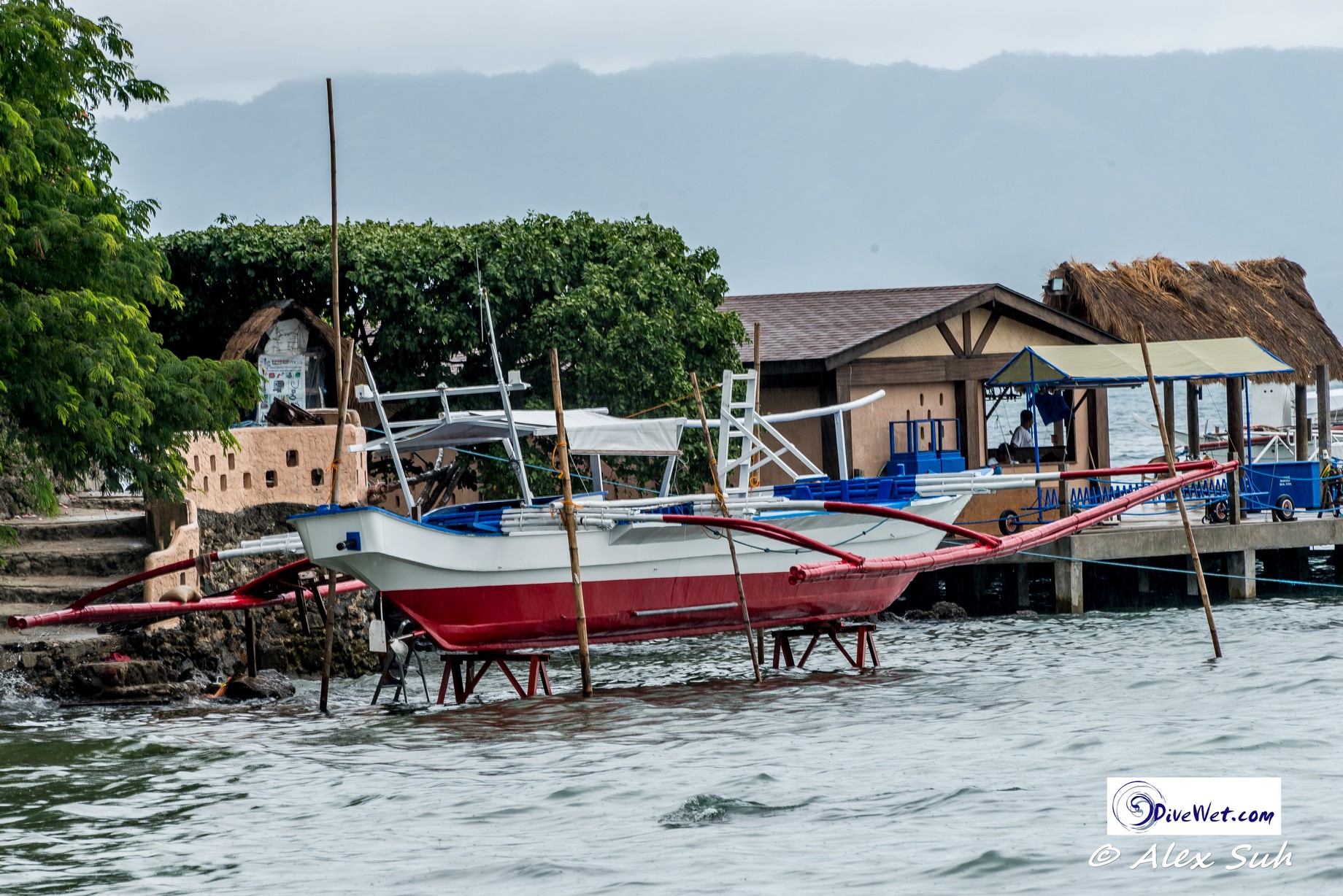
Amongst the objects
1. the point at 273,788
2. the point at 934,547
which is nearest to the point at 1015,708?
the point at 934,547

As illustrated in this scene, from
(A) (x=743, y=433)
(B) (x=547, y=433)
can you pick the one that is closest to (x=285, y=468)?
(B) (x=547, y=433)

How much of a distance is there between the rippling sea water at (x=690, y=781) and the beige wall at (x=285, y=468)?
15.6 ft

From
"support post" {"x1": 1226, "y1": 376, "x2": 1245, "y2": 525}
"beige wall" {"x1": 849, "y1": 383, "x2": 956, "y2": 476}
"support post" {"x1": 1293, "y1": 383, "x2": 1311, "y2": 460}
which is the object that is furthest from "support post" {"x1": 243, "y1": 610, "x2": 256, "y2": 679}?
"support post" {"x1": 1293, "y1": 383, "x2": 1311, "y2": 460}

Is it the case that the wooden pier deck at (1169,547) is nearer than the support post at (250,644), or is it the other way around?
the support post at (250,644)

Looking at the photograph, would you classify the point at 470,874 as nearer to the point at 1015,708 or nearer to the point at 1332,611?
the point at 1015,708

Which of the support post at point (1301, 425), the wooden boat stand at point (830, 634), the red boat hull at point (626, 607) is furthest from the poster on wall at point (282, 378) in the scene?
the support post at point (1301, 425)

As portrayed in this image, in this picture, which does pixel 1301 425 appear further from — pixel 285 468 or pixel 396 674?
pixel 396 674

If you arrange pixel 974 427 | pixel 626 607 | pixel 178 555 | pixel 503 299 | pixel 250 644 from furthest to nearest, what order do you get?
pixel 974 427 → pixel 503 299 → pixel 178 555 → pixel 626 607 → pixel 250 644

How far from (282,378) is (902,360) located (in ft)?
38.5

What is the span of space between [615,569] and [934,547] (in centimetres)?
552

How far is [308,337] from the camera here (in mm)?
27234

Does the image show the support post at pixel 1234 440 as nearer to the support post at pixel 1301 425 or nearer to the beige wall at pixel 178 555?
the support post at pixel 1301 425

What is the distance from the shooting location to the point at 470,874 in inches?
393

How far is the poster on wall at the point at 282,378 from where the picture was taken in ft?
87.2
